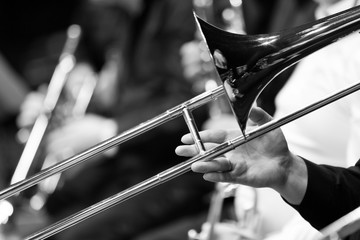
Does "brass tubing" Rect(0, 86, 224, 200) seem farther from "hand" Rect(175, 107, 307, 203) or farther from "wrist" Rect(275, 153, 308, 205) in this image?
"wrist" Rect(275, 153, 308, 205)

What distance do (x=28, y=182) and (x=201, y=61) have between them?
3.95ft

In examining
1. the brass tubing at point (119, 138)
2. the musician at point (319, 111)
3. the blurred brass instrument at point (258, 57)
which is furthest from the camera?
the musician at point (319, 111)

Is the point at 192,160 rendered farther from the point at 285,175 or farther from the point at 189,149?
the point at 285,175

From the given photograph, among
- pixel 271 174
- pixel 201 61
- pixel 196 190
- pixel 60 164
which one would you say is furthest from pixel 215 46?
pixel 196 190

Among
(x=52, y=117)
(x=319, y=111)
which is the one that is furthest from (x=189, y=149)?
(x=52, y=117)

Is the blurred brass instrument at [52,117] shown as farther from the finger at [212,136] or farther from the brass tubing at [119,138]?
the finger at [212,136]

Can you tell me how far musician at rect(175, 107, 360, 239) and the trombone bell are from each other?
5cm

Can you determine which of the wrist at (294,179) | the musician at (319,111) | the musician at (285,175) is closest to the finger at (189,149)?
the musician at (285,175)

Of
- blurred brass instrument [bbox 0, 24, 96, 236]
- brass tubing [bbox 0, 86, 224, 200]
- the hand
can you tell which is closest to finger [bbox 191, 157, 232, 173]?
the hand

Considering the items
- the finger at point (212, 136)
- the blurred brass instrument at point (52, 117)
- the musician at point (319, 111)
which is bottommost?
the finger at point (212, 136)

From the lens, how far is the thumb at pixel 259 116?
1.12 meters

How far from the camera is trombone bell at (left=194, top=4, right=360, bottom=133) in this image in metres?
1.06

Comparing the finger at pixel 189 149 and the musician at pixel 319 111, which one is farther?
the musician at pixel 319 111

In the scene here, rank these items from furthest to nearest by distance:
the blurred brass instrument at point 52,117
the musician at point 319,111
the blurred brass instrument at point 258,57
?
the blurred brass instrument at point 52,117, the musician at point 319,111, the blurred brass instrument at point 258,57
